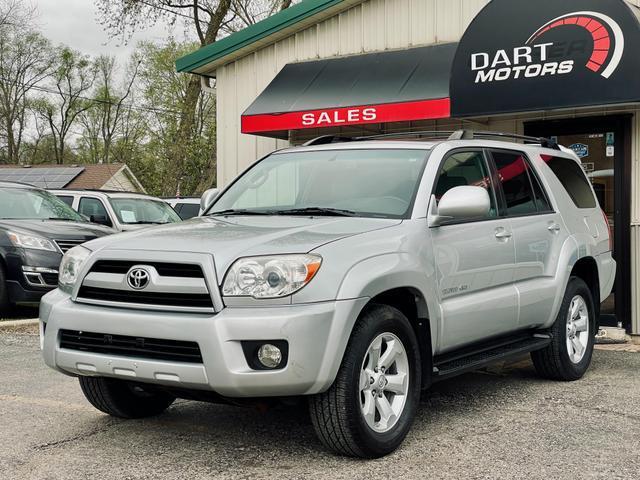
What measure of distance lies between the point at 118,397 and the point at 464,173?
8.98ft

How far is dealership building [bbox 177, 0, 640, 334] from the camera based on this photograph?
27.8 ft

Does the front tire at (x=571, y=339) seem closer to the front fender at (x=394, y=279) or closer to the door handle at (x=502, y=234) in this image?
the door handle at (x=502, y=234)

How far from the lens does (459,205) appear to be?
4.93 metres

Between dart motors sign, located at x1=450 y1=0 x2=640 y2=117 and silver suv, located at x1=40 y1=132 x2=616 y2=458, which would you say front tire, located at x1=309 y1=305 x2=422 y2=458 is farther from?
dart motors sign, located at x1=450 y1=0 x2=640 y2=117

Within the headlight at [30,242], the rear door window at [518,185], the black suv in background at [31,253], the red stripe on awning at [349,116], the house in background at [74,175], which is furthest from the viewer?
the house in background at [74,175]

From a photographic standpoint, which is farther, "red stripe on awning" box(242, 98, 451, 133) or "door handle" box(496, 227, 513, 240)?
"red stripe on awning" box(242, 98, 451, 133)

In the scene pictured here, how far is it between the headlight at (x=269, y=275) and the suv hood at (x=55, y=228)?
7033 mm

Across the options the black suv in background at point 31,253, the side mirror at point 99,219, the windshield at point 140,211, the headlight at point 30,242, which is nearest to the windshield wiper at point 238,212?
the black suv in background at point 31,253

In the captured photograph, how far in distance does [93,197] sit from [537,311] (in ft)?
32.7

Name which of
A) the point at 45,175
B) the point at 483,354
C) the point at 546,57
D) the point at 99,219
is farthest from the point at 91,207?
the point at 45,175

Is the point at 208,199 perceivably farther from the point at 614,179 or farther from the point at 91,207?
the point at 91,207

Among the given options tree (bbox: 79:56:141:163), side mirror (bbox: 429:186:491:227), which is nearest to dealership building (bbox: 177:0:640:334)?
side mirror (bbox: 429:186:491:227)

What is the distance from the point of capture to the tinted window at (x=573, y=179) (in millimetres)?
6996

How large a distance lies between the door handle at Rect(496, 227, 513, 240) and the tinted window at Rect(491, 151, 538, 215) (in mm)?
238
